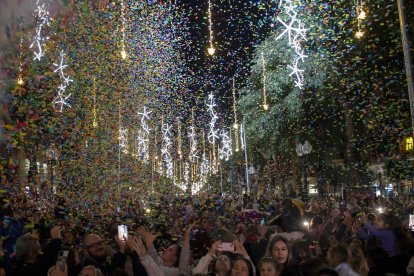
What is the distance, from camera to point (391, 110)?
1822 centimetres

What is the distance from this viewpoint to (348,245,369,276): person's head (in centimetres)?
720

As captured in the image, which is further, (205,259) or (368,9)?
(368,9)

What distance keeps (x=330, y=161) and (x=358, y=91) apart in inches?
624

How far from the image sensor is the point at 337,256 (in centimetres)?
734

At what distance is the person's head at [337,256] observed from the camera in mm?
7273

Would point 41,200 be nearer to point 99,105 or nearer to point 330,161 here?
point 99,105

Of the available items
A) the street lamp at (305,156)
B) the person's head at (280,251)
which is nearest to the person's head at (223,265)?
the person's head at (280,251)

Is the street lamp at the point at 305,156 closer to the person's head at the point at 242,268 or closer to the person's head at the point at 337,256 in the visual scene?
the person's head at the point at 337,256

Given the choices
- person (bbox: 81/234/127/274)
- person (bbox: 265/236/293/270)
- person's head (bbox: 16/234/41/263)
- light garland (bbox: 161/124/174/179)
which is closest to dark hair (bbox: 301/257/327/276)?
person (bbox: 265/236/293/270)

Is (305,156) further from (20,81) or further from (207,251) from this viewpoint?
(20,81)

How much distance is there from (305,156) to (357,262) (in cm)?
2803

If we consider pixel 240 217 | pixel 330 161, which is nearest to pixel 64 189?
pixel 240 217

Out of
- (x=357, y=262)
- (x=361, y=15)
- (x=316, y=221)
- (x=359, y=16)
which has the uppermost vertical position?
(x=359, y=16)

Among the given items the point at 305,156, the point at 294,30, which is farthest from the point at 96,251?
the point at 305,156
